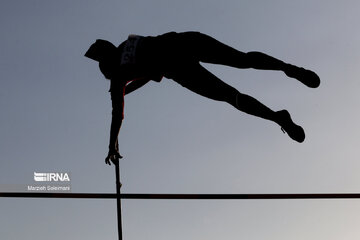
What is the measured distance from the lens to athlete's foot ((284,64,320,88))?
156 inches

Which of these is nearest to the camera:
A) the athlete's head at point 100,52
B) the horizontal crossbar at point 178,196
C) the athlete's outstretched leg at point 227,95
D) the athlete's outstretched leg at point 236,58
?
the athlete's outstretched leg at point 236,58

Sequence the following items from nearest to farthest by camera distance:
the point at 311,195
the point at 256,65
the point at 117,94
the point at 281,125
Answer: the point at 256,65
the point at 281,125
the point at 117,94
the point at 311,195

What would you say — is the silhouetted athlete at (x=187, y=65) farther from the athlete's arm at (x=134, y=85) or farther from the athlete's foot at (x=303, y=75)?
the athlete's arm at (x=134, y=85)

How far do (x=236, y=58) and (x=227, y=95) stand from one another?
1.20ft

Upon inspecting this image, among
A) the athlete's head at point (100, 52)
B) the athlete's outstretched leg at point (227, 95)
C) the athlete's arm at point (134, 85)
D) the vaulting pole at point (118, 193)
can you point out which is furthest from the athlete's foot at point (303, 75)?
the vaulting pole at point (118, 193)

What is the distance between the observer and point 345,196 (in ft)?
16.1

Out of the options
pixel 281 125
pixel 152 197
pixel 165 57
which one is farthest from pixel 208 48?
pixel 152 197

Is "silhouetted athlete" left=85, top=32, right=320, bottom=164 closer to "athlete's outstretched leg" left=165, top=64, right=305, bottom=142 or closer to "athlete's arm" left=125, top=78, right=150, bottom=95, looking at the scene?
"athlete's outstretched leg" left=165, top=64, right=305, bottom=142

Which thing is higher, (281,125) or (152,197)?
(281,125)

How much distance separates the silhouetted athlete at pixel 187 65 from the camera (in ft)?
13.0

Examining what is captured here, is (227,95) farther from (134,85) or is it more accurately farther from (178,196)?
(178,196)

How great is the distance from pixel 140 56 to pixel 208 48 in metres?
0.62

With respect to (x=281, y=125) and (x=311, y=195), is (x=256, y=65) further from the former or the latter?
(x=311, y=195)

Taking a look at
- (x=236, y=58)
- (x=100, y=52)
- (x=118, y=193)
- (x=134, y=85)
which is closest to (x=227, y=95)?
(x=236, y=58)
